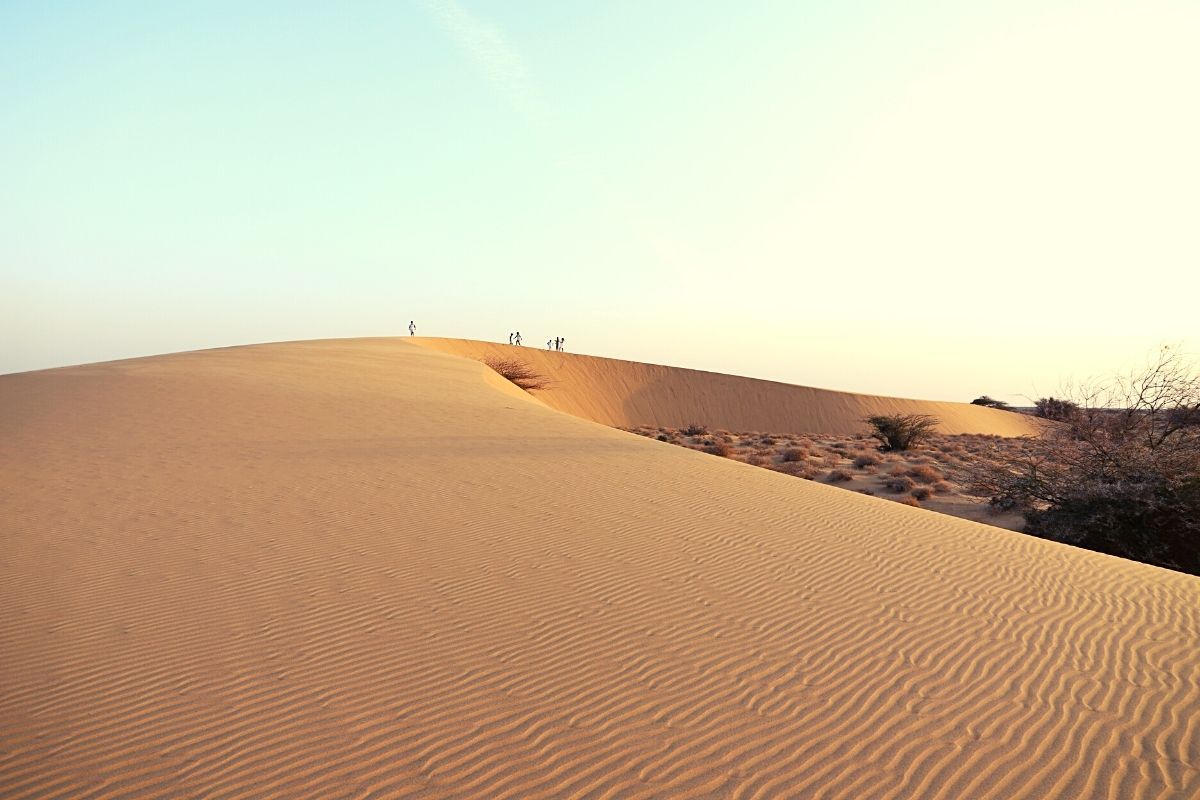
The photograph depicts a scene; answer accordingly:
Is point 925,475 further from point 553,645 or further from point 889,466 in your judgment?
point 553,645

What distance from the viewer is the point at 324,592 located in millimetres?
5684

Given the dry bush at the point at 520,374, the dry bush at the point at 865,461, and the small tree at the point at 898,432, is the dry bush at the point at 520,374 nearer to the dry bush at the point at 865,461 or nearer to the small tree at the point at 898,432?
the small tree at the point at 898,432

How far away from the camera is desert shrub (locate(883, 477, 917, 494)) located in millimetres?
16406

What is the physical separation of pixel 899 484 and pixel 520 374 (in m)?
24.3

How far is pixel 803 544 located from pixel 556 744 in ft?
15.1

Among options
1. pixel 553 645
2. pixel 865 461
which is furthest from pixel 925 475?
pixel 553 645

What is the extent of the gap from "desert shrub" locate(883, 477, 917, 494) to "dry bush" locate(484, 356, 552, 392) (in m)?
20.9

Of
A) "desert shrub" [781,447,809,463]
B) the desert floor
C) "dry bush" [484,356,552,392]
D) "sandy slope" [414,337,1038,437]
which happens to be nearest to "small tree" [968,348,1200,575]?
the desert floor

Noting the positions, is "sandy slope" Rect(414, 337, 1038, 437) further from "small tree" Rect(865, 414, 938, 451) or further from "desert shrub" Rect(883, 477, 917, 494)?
"desert shrub" Rect(883, 477, 917, 494)

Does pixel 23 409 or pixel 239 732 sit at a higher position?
pixel 23 409

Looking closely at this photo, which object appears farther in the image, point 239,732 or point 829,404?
point 829,404

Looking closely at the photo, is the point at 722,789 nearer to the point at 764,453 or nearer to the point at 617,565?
the point at 617,565

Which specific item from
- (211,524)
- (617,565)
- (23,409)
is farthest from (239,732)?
(23,409)

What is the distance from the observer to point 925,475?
1772cm
